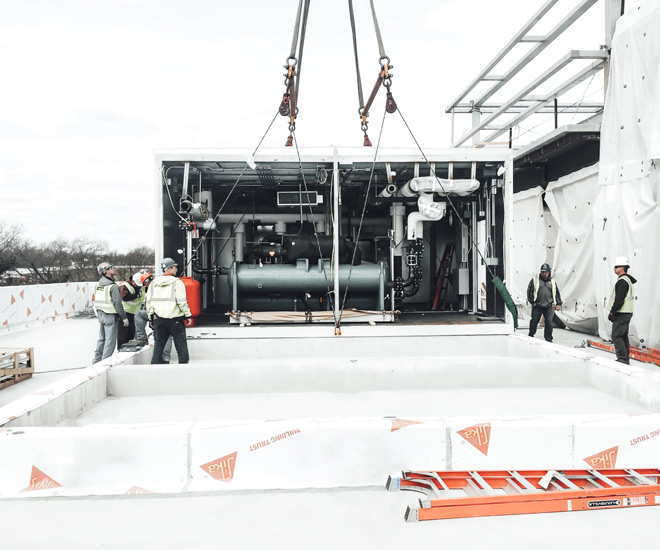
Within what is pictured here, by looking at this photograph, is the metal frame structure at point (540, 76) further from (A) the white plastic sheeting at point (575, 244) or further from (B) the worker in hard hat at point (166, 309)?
(B) the worker in hard hat at point (166, 309)

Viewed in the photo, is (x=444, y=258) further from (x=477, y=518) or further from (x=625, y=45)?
(x=477, y=518)

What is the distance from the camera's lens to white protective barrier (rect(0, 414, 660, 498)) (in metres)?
3.12

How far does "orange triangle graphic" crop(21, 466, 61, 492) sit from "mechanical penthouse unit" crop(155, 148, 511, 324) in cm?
456

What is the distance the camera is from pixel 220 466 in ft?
10.4

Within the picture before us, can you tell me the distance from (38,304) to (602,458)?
15.1 m

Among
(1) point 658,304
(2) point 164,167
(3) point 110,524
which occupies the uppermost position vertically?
(2) point 164,167

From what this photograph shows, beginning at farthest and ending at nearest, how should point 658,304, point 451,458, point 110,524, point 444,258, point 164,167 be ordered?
1. point 444,258
2. point 658,304
3. point 164,167
4. point 451,458
5. point 110,524

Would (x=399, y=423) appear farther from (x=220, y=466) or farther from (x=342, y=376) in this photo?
(x=342, y=376)

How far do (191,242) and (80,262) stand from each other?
24.5 meters

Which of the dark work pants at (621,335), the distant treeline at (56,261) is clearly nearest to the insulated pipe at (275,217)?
the dark work pants at (621,335)

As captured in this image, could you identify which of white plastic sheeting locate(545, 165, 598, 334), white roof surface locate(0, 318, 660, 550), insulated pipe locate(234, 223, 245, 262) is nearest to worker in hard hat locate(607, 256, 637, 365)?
white plastic sheeting locate(545, 165, 598, 334)

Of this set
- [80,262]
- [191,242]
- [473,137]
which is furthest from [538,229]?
[80,262]

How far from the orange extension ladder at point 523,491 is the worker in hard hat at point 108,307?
223 inches

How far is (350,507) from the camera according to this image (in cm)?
304
